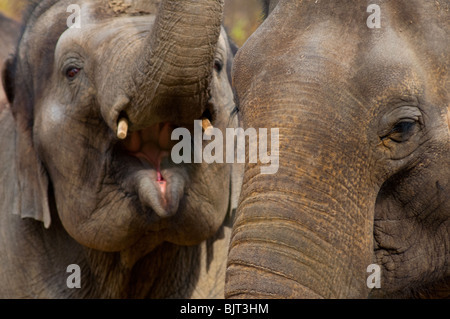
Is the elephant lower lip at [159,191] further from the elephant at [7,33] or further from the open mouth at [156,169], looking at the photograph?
the elephant at [7,33]

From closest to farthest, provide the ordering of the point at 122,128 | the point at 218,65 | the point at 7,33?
the point at 122,128
the point at 218,65
the point at 7,33

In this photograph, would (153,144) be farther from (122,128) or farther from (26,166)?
(26,166)

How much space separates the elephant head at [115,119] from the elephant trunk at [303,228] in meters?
1.06

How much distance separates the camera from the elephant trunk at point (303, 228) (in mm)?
2270

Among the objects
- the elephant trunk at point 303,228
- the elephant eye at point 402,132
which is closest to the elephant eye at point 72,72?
the elephant trunk at point 303,228

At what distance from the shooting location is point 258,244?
229 cm

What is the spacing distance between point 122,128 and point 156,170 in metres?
0.36

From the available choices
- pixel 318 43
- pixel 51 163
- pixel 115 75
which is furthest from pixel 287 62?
pixel 51 163

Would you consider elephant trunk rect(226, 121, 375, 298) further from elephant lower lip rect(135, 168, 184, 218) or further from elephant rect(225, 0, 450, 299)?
elephant lower lip rect(135, 168, 184, 218)

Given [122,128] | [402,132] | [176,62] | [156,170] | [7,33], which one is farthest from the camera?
[7,33]

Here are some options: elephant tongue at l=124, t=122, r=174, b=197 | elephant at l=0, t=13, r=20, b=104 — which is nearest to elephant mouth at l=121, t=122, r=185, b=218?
elephant tongue at l=124, t=122, r=174, b=197

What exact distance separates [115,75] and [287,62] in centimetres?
120

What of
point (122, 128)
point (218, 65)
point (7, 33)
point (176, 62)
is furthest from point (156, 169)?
point (7, 33)

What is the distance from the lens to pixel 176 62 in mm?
3328
